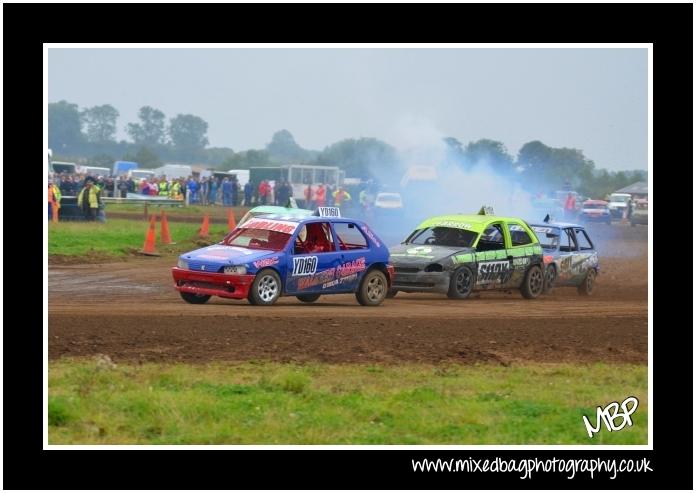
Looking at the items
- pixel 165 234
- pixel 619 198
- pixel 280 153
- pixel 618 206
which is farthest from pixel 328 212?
pixel 280 153

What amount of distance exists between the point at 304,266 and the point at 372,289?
4.83 feet

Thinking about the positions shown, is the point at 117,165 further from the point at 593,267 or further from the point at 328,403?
the point at 328,403

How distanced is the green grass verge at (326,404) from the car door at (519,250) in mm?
7157

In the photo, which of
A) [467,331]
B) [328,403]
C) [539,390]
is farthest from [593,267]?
[328,403]

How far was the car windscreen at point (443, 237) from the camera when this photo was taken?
18750mm

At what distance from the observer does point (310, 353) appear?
494 inches

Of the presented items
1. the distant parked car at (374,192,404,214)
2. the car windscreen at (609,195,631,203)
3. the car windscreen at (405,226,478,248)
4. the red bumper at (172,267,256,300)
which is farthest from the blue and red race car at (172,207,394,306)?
the car windscreen at (609,195,631,203)

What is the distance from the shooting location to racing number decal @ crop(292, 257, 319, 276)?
53.2 ft

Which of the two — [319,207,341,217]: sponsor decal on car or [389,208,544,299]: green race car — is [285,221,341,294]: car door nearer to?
[319,207,341,217]: sponsor decal on car

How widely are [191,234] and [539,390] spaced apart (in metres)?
22.9

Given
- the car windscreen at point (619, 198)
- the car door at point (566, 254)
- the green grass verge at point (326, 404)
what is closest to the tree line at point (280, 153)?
the car windscreen at point (619, 198)

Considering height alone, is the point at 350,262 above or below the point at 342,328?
above

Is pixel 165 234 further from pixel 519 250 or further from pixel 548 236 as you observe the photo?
pixel 519 250

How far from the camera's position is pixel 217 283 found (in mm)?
15742
